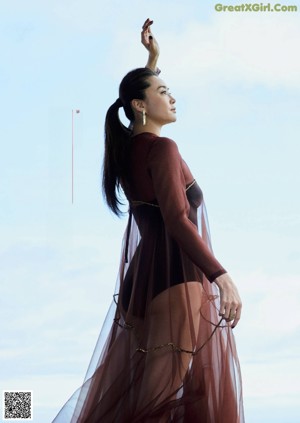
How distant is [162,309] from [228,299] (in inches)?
8.9

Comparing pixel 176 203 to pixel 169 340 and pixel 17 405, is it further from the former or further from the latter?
pixel 17 405

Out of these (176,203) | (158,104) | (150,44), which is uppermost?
(150,44)

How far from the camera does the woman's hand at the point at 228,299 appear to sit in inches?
111

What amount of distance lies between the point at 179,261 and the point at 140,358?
1.12ft

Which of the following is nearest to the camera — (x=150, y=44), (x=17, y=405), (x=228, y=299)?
(x=228, y=299)

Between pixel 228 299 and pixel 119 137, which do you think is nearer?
Answer: pixel 228 299

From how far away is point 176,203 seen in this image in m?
2.90

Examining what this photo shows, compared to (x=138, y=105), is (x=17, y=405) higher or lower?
lower

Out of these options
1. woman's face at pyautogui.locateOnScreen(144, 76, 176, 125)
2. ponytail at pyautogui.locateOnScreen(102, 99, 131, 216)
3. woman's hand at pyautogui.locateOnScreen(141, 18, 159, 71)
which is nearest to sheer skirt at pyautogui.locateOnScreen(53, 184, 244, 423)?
ponytail at pyautogui.locateOnScreen(102, 99, 131, 216)

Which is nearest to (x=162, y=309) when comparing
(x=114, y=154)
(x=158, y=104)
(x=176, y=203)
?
(x=176, y=203)

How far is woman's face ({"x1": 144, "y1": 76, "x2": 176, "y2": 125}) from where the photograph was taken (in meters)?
3.14

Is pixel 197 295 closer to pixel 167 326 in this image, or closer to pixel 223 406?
pixel 167 326

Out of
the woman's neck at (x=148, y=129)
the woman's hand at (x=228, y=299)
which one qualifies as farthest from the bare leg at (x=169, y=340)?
the woman's neck at (x=148, y=129)

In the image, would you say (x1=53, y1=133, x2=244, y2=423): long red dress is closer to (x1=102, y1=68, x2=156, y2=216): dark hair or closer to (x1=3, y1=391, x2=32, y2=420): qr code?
(x1=102, y1=68, x2=156, y2=216): dark hair
